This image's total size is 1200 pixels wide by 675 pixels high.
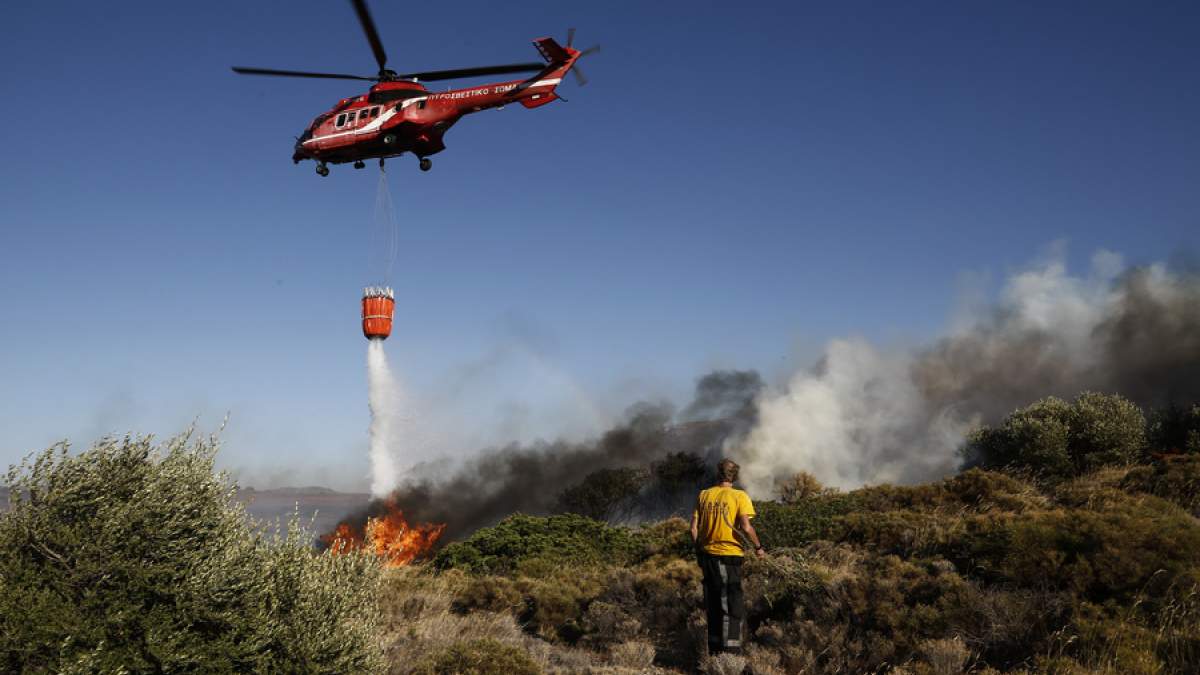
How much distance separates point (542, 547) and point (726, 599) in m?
12.7

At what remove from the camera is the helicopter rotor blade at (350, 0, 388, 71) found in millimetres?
20566

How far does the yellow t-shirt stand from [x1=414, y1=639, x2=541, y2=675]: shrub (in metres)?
2.78

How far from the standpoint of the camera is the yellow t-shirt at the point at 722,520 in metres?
9.12

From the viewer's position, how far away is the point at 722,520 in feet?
29.9

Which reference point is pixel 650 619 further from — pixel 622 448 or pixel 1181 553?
pixel 622 448

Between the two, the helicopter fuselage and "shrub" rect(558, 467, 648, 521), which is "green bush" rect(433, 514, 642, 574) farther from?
"shrub" rect(558, 467, 648, 521)

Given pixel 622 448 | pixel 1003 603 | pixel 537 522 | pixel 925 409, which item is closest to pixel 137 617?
pixel 1003 603

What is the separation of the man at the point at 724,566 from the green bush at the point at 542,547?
9275 millimetres

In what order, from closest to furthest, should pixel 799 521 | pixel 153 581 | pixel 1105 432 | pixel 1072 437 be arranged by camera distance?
pixel 153 581, pixel 799 521, pixel 1105 432, pixel 1072 437

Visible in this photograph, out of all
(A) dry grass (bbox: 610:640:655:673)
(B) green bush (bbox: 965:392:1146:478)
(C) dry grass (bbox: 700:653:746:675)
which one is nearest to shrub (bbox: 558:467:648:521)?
(B) green bush (bbox: 965:392:1146:478)

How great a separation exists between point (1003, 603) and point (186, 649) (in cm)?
910

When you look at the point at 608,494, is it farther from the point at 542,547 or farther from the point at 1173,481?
the point at 1173,481

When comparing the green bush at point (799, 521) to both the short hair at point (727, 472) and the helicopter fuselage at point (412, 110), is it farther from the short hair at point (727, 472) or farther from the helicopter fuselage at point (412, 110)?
the helicopter fuselage at point (412, 110)

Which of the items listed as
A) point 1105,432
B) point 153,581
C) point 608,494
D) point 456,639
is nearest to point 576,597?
point 456,639
